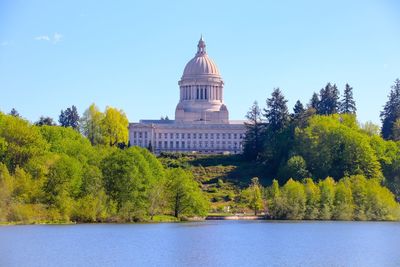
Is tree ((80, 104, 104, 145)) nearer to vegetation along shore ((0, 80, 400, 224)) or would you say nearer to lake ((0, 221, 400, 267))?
vegetation along shore ((0, 80, 400, 224))

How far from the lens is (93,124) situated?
126125 mm

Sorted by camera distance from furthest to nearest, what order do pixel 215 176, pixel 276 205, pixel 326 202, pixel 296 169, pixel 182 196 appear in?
pixel 215 176 → pixel 296 169 → pixel 276 205 → pixel 326 202 → pixel 182 196

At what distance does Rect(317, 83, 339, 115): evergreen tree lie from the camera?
128125 millimetres

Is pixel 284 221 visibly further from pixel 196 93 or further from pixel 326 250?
pixel 196 93

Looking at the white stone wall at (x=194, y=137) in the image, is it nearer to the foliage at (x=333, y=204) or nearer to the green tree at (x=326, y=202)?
the foliage at (x=333, y=204)

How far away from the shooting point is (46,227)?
60875 millimetres

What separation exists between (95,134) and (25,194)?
194ft

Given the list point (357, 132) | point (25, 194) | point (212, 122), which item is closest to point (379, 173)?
point (357, 132)

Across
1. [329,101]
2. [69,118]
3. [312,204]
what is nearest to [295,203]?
[312,204]

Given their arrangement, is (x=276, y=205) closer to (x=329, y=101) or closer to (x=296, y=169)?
(x=296, y=169)

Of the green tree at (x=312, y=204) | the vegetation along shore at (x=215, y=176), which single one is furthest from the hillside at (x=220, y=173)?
the green tree at (x=312, y=204)

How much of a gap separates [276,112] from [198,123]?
135 ft

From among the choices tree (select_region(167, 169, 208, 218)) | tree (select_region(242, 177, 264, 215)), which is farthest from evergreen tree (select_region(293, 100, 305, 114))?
tree (select_region(167, 169, 208, 218))

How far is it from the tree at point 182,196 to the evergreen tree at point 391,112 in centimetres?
5278
